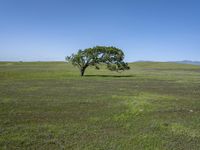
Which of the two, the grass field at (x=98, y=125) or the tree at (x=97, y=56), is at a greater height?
the tree at (x=97, y=56)

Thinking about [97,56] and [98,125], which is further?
[97,56]

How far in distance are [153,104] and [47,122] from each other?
9811mm

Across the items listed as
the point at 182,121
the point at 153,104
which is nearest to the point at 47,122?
the point at 182,121

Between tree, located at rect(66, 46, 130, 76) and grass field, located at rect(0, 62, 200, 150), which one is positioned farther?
tree, located at rect(66, 46, 130, 76)

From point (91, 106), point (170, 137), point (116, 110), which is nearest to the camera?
point (170, 137)

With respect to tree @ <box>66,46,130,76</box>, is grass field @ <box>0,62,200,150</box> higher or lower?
lower

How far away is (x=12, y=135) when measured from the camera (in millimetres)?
11297

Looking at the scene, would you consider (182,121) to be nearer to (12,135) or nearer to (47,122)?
(47,122)

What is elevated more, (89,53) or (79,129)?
(89,53)

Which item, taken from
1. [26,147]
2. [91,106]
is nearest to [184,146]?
[26,147]

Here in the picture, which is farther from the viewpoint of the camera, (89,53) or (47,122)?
(89,53)

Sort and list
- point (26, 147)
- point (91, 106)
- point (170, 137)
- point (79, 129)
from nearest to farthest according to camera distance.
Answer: point (26, 147)
point (170, 137)
point (79, 129)
point (91, 106)

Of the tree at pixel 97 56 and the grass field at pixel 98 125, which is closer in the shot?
the grass field at pixel 98 125

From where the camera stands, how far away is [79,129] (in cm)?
1249
